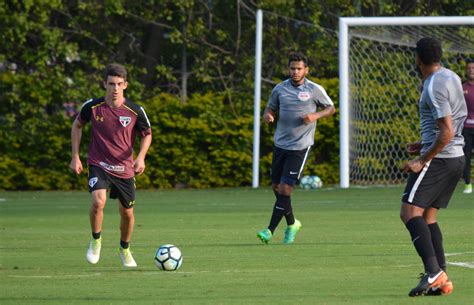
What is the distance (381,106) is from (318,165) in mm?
1964

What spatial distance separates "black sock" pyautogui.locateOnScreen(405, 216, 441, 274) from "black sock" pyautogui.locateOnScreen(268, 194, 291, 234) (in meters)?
4.79

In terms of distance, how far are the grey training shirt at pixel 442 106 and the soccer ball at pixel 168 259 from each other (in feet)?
8.70

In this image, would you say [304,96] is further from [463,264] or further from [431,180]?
[431,180]

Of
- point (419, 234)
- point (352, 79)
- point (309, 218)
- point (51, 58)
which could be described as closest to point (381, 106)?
point (352, 79)

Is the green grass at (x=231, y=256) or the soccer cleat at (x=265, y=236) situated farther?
the soccer cleat at (x=265, y=236)

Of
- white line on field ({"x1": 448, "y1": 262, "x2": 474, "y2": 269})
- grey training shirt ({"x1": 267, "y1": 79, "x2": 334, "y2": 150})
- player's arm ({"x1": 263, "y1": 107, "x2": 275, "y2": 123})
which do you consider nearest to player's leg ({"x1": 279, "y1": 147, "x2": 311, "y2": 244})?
grey training shirt ({"x1": 267, "y1": 79, "x2": 334, "y2": 150})

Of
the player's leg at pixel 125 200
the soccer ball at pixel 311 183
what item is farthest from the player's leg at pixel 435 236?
the soccer ball at pixel 311 183

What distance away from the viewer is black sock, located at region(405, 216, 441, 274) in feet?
27.4

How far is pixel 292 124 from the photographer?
1402cm

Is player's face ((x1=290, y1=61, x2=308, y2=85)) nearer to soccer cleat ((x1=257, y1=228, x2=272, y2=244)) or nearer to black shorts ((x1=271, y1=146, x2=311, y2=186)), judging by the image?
black shorts ((x1=271, y1=146, x2=311, y2=186))

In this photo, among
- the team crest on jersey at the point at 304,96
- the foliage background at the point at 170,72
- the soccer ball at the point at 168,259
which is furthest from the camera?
the foliage background at the point at 170,72

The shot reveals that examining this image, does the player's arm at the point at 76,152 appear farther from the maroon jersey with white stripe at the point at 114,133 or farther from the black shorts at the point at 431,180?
the black shorts at the point at 431,180

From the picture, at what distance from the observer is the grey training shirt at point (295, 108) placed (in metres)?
14.0

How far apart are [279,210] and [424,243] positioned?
5.06m
